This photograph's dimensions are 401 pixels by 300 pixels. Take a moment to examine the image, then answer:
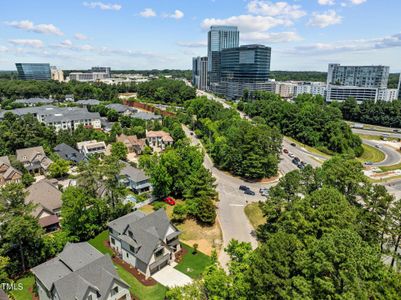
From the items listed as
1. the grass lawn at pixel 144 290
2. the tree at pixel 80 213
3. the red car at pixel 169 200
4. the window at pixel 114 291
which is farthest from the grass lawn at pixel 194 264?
the tree at pixel 80 213

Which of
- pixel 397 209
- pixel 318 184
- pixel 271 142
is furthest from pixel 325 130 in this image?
pixel 397 209

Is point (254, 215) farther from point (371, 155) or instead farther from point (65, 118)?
point (65, 118)

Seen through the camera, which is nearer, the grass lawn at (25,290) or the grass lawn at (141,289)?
the grass lawn at (25,290)

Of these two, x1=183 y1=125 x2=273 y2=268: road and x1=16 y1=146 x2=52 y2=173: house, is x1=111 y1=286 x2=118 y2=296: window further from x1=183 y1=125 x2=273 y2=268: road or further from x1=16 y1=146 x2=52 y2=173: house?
x1=16 y1=146 x2=52 y2=173: house

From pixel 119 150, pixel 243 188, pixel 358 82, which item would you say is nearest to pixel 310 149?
pixel 243 188

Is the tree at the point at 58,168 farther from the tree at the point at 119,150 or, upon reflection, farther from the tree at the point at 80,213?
the tree at the point at 80,213

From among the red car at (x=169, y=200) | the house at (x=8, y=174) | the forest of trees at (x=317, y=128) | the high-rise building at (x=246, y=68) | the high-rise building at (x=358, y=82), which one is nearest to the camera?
the red car at (x=169, y=200)
